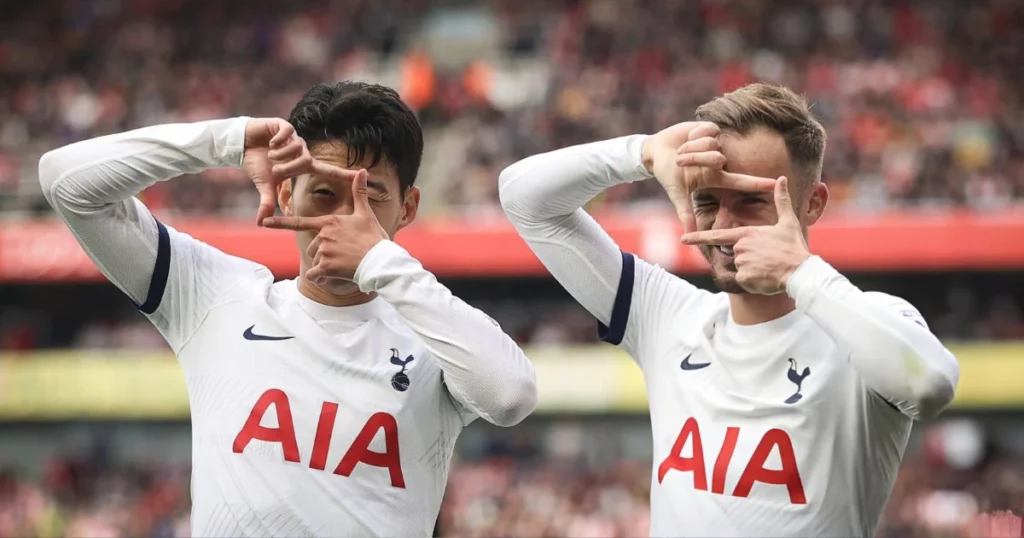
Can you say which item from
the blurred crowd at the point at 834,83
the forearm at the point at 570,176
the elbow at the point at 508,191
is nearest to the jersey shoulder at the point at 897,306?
the forearm at the point at 570,176

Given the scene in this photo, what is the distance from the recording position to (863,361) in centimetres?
277

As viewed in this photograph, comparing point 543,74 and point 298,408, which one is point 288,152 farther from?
point 543,74

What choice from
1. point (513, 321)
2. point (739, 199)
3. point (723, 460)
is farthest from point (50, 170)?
point (513, 321)

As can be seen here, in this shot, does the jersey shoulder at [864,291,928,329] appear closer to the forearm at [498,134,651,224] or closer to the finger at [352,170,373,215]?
the forearm at [498,134,651,224]

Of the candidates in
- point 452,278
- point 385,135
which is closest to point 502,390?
point 385,135

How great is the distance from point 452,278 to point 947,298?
6.27 meters

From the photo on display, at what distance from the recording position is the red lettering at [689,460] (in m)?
3.07

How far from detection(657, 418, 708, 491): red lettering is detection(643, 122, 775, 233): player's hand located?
0.51m

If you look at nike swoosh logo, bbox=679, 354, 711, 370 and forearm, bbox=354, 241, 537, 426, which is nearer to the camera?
forearm, bbox=354, 241, 537, 426

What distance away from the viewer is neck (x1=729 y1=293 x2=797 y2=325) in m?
3.24

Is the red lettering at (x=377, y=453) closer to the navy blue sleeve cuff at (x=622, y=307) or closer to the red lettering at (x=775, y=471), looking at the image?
the navy blue sleeve cuff at (x=622, y=307)

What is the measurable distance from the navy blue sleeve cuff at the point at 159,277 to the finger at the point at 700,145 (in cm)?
137

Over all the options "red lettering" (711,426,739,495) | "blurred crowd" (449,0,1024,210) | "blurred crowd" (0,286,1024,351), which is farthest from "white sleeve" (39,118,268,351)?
"blurred crowd" (0,286,1024,351)

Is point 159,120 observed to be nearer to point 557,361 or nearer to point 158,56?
point 158,56
